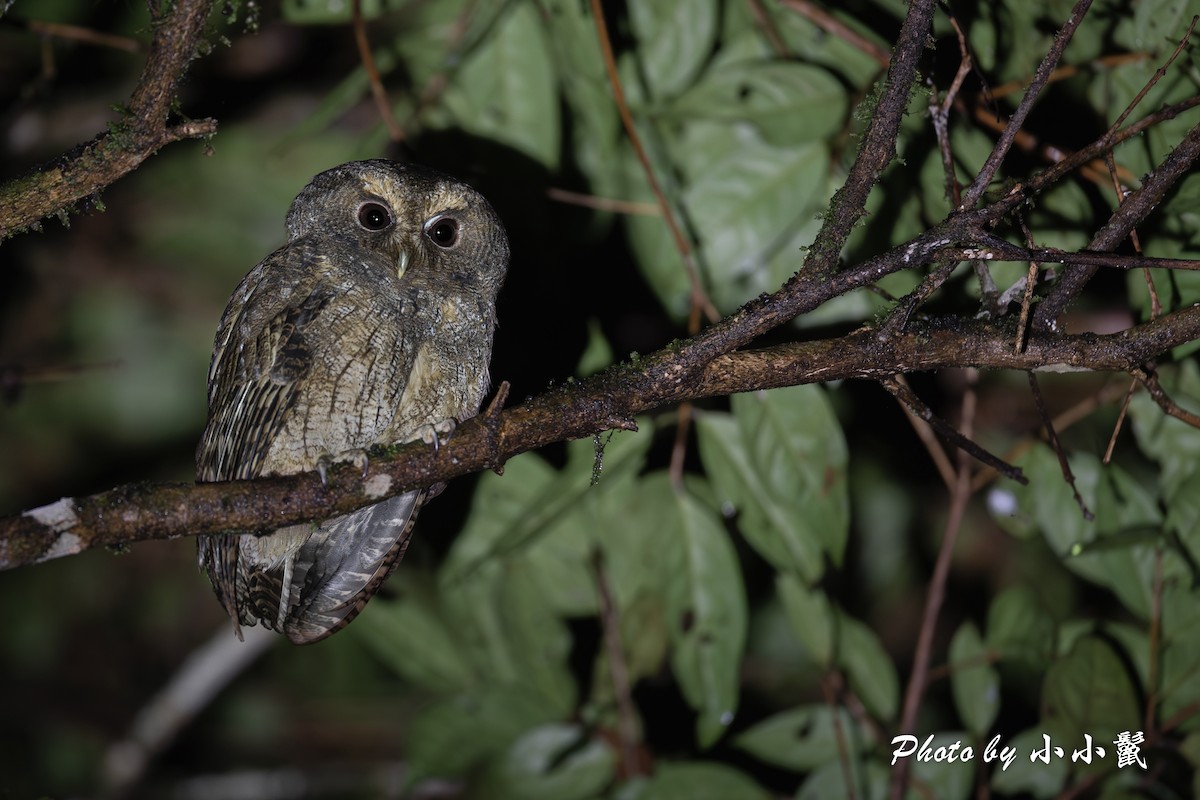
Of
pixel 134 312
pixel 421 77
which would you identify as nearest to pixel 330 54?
pixel 134 312

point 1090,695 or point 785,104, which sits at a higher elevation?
point 785,104

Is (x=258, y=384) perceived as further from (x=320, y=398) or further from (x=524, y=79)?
(x=524, y=79)

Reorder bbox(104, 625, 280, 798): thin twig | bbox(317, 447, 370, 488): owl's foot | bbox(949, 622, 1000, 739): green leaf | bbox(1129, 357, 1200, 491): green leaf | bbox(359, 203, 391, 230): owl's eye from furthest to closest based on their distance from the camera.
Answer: bbox(104, 625, 280, 798): thin twig, bbox(949, 622, 1000, 739): green leaf, bbox(1129, 357, 1200, 491): green leaf, bbox(359, 203, 391, 230): owl's eye, bbox(317, 447, 370, 488): owl's foot

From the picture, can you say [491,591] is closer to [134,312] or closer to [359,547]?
[359,547]

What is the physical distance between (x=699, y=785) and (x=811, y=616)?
599 mm

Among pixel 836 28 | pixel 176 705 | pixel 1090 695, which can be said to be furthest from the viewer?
pixel 176 705

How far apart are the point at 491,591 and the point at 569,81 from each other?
1.77m

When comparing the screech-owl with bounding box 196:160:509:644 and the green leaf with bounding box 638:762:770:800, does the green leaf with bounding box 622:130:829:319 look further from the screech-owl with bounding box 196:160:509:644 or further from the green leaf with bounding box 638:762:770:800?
the green leaf with bounding box 638:762:770:800

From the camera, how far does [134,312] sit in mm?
5180

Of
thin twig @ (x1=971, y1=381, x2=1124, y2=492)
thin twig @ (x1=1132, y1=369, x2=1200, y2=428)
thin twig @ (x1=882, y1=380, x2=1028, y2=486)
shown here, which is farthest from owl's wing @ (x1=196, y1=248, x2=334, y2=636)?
thin twig @ (x1=971, y1=381, x2=1124, y2=492)

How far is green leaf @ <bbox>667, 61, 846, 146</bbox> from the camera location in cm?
245

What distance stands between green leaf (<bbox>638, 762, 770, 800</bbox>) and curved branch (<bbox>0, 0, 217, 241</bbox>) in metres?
2.12

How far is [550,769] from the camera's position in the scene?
297cm

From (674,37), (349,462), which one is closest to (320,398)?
(349,462)
